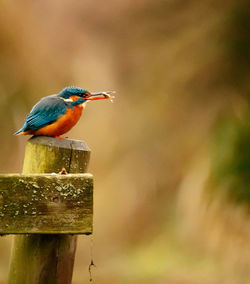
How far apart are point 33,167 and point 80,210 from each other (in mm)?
327

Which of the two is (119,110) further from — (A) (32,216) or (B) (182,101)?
(A) (32,216)

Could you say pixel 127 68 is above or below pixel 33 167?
above

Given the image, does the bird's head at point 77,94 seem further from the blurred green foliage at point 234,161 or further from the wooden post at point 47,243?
the blurred green foliage at point 234,161

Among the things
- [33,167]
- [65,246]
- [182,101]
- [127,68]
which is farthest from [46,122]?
[127,68]

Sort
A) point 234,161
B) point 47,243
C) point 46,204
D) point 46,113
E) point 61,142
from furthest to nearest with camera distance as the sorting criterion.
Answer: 1. point 234,161
2. point 46,113
3. point 61,142
4. point 47,243
5. point 46,204

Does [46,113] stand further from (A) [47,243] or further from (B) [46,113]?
(A) [47,243]

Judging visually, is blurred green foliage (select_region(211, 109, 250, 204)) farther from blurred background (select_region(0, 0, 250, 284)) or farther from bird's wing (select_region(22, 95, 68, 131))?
bird's wing (select_region(22, 95, 68, 131))

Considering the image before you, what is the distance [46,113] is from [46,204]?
0.56 m

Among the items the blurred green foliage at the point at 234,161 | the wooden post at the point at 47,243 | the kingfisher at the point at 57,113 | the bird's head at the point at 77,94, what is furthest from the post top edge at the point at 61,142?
the blurred green foliage at the point at 234,161

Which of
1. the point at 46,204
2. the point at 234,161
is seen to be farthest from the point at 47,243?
the point at 234,161

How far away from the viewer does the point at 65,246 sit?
5.35ft

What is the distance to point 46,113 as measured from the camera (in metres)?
1.89

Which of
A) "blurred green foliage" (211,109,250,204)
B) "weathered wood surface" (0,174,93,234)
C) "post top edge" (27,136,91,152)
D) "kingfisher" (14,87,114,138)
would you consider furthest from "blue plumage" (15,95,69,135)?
"blurred green foliage" (211,109,250,204)

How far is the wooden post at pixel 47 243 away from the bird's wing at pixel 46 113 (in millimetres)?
121
